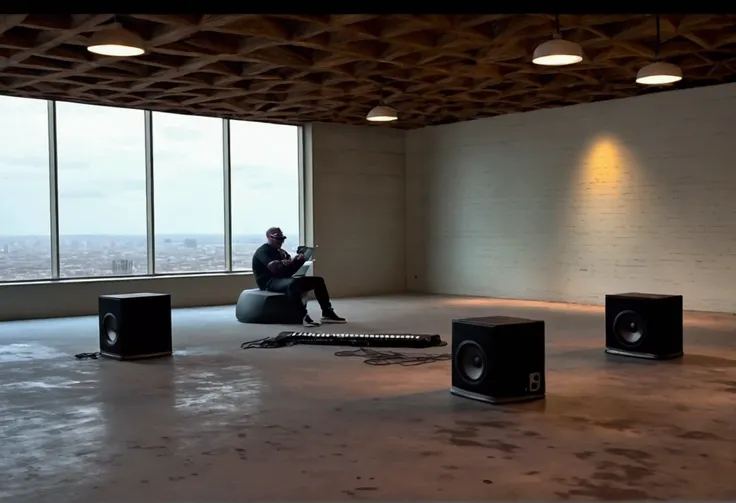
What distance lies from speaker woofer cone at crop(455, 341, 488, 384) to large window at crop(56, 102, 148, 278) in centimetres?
783

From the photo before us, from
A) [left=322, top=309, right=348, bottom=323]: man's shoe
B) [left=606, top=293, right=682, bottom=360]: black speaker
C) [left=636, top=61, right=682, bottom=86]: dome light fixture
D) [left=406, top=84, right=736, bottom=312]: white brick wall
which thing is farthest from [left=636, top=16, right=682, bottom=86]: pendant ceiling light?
[left=322, top=309, right=348, bottom=323]: man's shoe

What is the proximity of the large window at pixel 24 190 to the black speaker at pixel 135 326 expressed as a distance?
14.0 ft

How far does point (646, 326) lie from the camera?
269 inches

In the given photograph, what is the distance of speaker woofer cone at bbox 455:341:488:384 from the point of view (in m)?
5.17

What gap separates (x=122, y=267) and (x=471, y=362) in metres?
7.93

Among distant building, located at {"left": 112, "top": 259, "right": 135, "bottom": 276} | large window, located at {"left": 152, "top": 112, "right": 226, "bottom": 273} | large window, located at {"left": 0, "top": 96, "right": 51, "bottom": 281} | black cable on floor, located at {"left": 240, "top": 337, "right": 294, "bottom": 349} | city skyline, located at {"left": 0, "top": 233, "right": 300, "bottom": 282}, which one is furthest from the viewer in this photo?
large window, located at {"left": 152, "top": 112, "right": 226, "bottom": 273}

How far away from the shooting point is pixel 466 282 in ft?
45.8

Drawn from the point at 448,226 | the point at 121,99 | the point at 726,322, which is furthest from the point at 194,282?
the point at 726,322

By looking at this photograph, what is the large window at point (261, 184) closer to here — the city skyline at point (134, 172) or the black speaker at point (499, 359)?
the city skyline at point (134, 172)

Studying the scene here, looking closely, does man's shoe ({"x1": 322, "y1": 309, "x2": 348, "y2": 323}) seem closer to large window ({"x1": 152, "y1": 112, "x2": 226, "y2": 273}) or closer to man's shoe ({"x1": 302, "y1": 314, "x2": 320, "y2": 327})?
man's shoe ({"x1": 302, "y1": 314, "x2": 320, "y2": 327})

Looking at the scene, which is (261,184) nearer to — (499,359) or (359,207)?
(359,207)

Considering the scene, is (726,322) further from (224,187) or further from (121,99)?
(121,99)

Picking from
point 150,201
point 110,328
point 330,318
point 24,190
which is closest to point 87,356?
point 110,328

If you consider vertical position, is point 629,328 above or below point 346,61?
below
